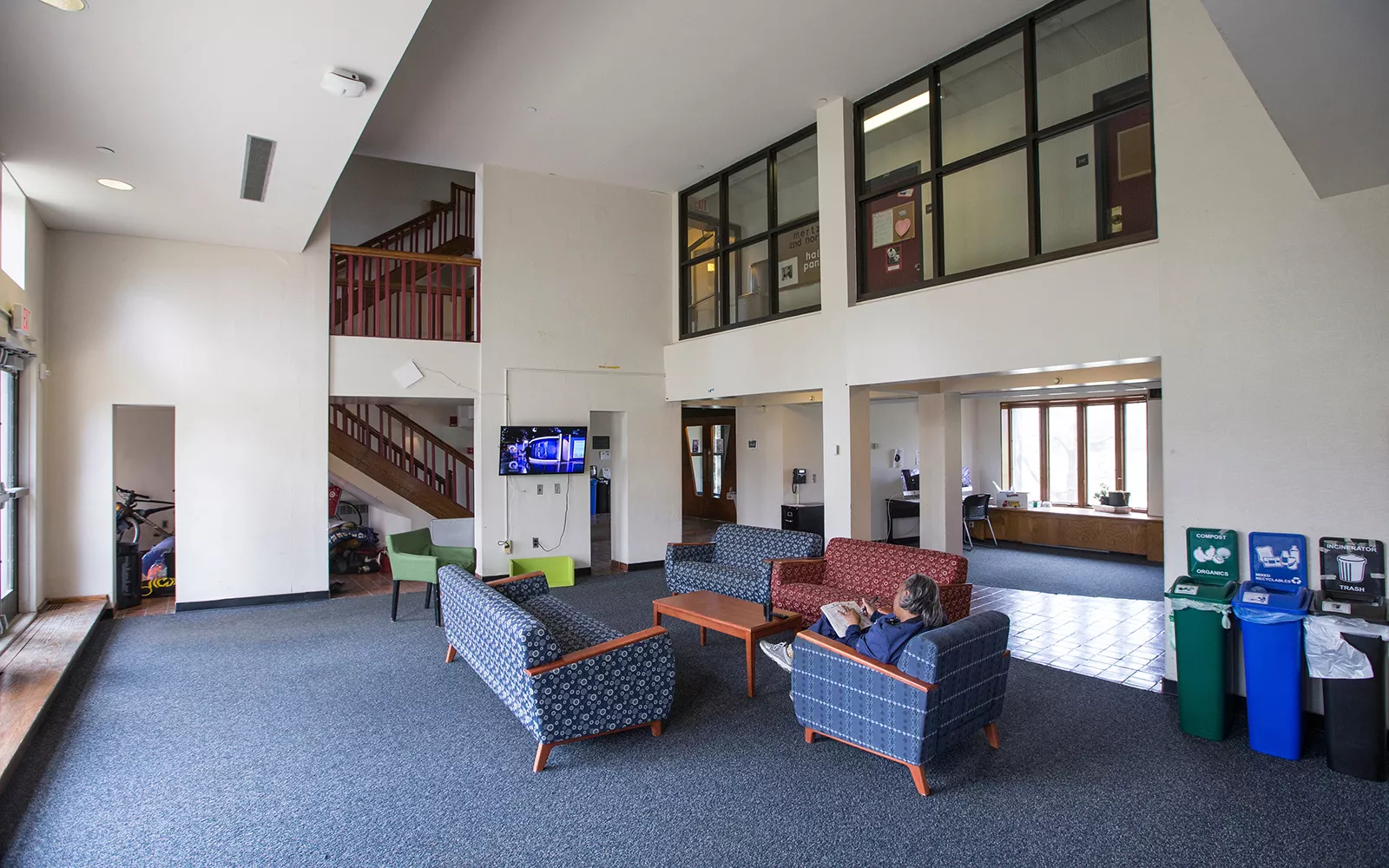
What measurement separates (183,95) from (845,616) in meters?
4.81

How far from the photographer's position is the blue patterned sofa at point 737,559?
6051 mm

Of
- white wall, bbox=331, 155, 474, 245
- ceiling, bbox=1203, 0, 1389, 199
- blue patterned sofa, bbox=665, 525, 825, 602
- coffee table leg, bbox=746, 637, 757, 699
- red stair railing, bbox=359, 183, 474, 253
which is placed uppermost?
white wall, bbox=331, 155, 474, 245

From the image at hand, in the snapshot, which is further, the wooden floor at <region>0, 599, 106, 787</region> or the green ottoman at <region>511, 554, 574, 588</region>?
the green ottoman at <region>511, 554, 574, 588</region>

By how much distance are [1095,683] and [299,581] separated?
7.47 m

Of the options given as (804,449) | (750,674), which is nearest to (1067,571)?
(804,449)

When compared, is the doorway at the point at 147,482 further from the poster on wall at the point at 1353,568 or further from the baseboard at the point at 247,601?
the poster on wall at the point at 1353,568

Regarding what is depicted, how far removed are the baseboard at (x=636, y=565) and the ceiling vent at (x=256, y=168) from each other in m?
5.60

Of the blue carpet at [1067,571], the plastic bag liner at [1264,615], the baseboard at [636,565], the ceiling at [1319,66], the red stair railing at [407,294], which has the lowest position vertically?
the blue carpet at [1067,571]

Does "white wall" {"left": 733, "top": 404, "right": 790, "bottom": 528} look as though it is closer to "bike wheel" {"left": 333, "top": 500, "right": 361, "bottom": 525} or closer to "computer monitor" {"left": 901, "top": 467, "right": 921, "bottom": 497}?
"computer monitor" {"left": 901, "top": 467, "right": 921, "bottom": 497}

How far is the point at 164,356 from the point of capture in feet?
23.0

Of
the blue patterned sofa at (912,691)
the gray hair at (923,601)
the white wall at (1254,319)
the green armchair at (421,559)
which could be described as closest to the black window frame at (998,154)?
the white wall at (1254,319)

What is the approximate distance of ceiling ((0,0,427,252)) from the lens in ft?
11.1

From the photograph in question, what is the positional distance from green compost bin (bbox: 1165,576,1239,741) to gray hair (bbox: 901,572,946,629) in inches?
60.5

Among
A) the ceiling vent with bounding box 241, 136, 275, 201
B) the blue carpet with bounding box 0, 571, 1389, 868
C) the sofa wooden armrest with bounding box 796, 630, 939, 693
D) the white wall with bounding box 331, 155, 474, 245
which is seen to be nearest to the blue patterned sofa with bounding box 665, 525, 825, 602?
the blue carpet with bounding box 0, 571, 1389, 868
